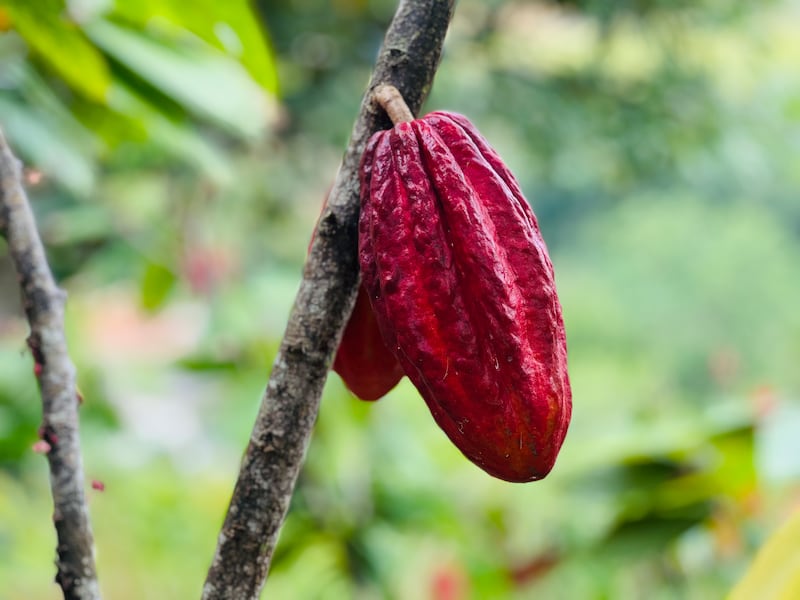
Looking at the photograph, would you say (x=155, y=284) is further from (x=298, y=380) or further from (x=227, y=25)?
(x=298, y=380)

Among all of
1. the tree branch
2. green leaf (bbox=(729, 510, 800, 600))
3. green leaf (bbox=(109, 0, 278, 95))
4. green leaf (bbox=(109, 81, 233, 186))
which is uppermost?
green leaf (bbox=(109, 81, 233, 186))

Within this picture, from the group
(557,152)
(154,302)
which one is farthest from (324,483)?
(557,152)

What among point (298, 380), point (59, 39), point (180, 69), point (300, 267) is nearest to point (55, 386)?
point (298, 380)

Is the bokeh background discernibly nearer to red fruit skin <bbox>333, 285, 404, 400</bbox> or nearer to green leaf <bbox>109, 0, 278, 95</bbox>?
green leaf <bbox>109, 0, 278, 95</bbox>

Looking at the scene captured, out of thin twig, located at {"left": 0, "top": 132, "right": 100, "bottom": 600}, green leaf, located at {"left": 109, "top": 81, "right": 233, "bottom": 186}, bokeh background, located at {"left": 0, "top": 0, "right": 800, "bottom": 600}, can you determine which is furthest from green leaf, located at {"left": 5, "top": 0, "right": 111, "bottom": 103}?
thin twig, located at {"left": 0, "top": 132, "right": 100, "bottom": 600}

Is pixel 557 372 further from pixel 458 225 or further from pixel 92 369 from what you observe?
pixel 92 369
